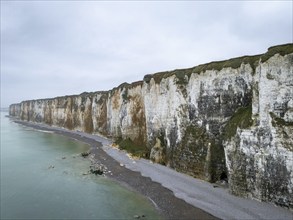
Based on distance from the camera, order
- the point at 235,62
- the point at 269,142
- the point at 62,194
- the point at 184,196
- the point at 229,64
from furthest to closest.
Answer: the point at 229,64
the point at 235,62
the point at 62,194
the point at 184,196
the point at 269,142

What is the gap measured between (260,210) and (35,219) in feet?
60.6

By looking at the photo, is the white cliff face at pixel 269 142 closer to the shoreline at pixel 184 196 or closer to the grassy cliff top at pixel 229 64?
the grassy cliff top at pixel 229 64

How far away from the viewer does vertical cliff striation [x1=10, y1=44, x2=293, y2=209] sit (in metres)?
24.7

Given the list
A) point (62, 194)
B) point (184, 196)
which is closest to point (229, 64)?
point (184, 196)

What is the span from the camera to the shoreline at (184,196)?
2423 cm

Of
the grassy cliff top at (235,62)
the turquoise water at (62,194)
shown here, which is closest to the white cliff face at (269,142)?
the grassy cliff top at (235,62)

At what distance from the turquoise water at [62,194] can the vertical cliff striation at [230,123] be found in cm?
910

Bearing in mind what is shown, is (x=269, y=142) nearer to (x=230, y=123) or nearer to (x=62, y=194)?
(x=230, y=123)

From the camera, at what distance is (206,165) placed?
111 ft

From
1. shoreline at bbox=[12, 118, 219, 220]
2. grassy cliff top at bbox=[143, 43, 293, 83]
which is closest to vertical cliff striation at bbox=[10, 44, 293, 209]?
grassy cliff top at bbox=[143, 43, 293, 83]

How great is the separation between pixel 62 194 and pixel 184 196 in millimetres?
12933

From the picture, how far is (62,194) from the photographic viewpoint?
1243 inches

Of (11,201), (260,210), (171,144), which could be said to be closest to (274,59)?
(260,210)

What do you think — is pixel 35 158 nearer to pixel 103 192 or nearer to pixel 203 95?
pixel 103 192
